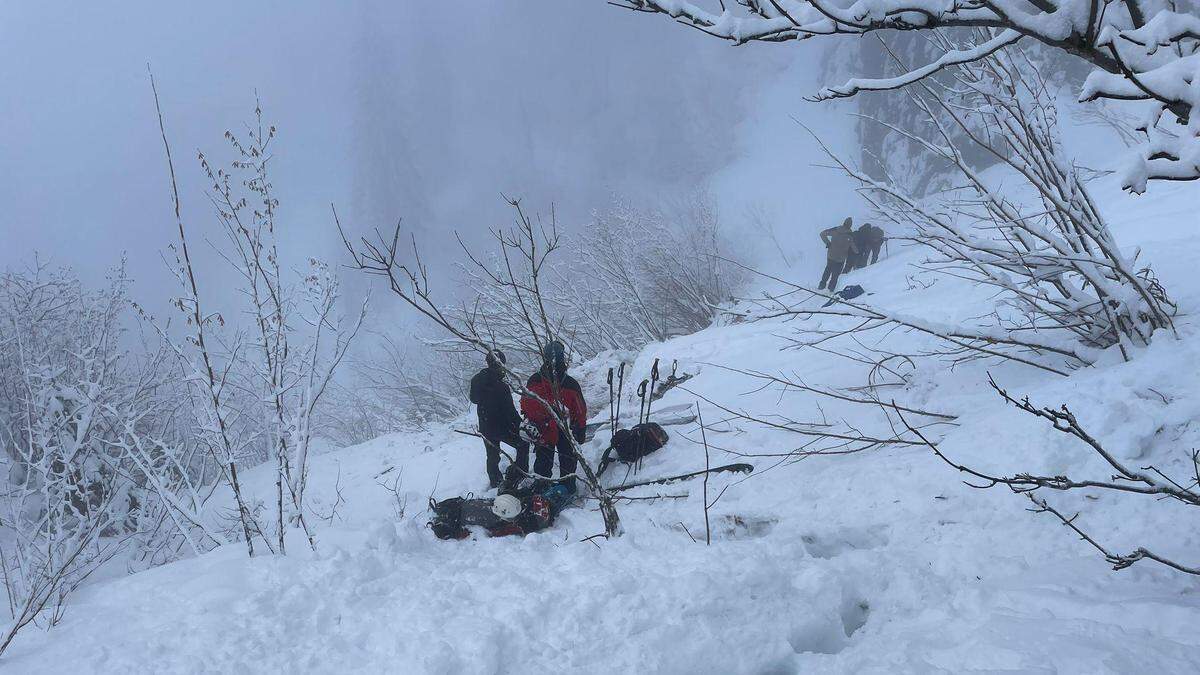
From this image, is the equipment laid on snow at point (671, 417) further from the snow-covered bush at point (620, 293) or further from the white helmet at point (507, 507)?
the snow-covered bush at point (620, 293)

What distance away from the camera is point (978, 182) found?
3.38 m

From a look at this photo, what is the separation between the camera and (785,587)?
2139mm

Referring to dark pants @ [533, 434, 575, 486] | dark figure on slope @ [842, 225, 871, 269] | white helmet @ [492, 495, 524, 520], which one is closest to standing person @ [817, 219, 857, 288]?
dark figure on slope @ [842, 225, 871, 269]

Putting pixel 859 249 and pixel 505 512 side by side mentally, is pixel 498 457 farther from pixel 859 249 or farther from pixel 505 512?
pixel 859 249

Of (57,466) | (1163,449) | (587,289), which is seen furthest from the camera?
(587,289)

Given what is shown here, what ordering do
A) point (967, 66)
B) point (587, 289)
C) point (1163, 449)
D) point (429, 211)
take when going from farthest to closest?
1. point (429, 211)
2. point (587, 289)
3. point (967, 66)
4. point (1163, 449)

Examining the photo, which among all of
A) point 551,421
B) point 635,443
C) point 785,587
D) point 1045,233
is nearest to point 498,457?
point 551,421

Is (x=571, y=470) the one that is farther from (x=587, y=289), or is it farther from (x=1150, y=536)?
(x=587, y=289)

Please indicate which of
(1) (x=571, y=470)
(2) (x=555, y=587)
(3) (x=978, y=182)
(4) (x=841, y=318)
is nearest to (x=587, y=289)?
(4) (x=841, y=318)

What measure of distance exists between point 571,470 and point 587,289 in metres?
9.69

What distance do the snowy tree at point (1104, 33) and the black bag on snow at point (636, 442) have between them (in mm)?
3713

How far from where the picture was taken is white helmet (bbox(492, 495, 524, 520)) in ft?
12.5

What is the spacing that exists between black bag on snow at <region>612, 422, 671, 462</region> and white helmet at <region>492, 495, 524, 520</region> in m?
1.18

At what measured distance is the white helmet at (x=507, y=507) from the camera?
382cm
